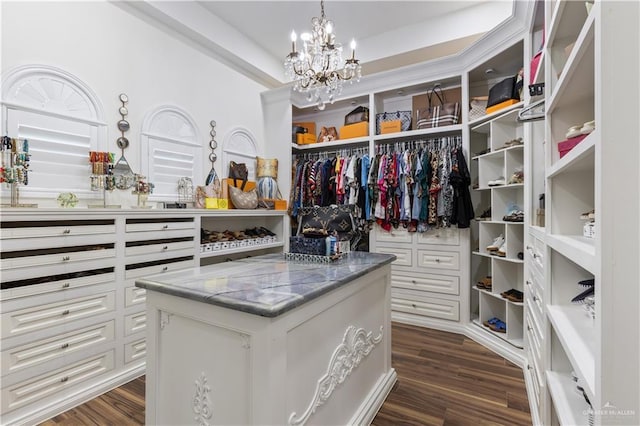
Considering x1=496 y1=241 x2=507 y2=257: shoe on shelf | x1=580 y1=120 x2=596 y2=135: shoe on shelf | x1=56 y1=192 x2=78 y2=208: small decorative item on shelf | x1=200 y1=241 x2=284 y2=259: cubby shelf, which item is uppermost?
x1=580 y1=120 x2=596 y2=135: shoe on shelf

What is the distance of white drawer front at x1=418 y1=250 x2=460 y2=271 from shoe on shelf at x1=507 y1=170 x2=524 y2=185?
88 cm

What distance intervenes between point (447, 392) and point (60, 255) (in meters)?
2.67

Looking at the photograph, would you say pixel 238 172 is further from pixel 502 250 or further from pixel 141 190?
pixel 502 250

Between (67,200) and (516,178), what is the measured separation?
11.4ft

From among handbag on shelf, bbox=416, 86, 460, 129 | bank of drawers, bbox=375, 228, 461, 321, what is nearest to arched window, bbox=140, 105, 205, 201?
bank of drawers, bbox=375, 228, 461, 321

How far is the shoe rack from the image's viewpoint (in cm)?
269

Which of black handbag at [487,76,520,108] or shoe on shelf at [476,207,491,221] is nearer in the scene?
black handbag at [487,76,520,108]

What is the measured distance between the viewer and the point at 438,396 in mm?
2066

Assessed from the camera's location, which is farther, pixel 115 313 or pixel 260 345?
pixel 115 313

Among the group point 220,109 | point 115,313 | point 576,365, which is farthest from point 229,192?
point 576,365

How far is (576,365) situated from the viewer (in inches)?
32.6

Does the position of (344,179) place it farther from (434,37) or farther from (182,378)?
(182,378)

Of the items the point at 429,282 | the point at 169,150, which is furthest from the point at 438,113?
the point at 169,150

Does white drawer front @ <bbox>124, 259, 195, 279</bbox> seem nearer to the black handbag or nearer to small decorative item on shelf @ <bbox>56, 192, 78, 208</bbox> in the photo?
small decorative item on shelf @ <bbox>56, 192, 78, 208</bbox>
